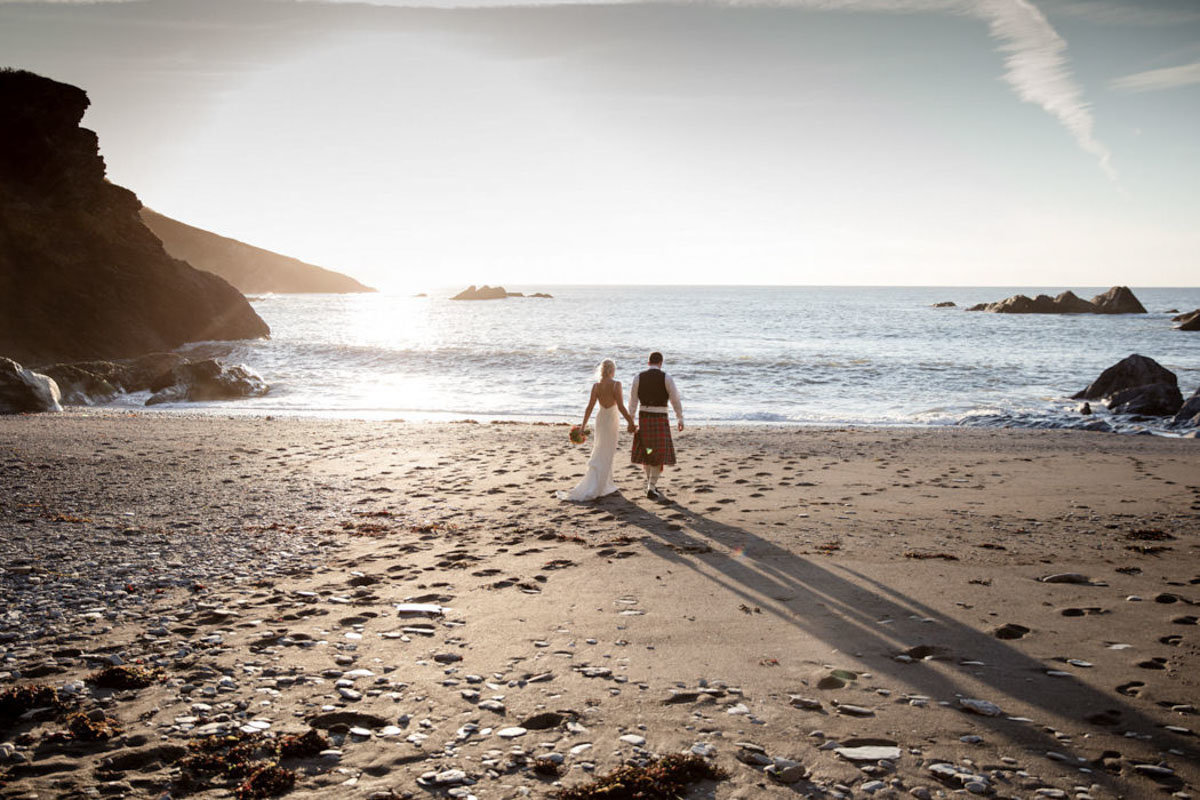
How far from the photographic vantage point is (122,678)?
446 centimetres

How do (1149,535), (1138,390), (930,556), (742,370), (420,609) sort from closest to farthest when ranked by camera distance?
1. (420,609)
2. (930,556)
3. (1149,535)
4. (1138,390)
5. (742,370)

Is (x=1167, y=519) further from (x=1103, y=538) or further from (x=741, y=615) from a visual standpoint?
(x=741, y=615)

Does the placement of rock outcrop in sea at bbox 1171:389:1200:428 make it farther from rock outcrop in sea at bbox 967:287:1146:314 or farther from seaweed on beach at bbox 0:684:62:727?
rock outcrop in sea at bbox 967:287:1146:314

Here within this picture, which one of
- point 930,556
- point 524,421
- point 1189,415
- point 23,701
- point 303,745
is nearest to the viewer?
point 303,745

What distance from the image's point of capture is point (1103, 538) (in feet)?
26.5

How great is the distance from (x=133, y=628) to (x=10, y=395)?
18.4m

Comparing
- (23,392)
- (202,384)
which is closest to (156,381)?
(202,384)

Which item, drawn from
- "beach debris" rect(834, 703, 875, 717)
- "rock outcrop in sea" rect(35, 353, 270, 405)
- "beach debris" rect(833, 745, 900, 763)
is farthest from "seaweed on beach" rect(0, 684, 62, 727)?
"rock outcrop in sea" rect(35, 353, 270, 405)

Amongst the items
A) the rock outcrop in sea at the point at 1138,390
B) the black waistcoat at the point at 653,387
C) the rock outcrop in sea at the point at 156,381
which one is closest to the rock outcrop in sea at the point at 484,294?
the rock outcrop in sea at the point at 156,381

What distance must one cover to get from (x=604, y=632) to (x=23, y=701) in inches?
151

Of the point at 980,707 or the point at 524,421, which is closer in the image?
the point at 980,707

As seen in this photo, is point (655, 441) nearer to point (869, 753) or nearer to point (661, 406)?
point (661, 406)

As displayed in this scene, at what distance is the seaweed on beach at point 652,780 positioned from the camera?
338 cm

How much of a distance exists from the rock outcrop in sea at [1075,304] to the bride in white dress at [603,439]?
87.0 m
